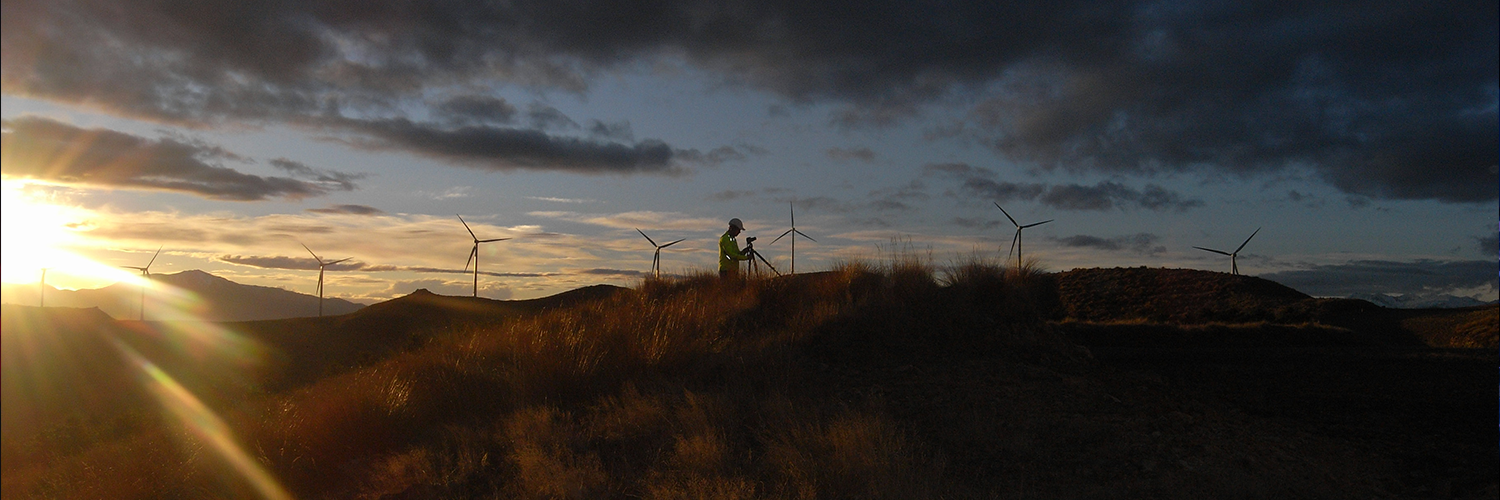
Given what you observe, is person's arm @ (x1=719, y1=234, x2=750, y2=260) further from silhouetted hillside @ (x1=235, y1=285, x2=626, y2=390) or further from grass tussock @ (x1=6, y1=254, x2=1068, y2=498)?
silhouetted hillside @ (x1=235, y1=285, x2=626, y2=390)

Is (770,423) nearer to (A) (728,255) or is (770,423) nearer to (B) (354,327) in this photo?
(A) (728,255)

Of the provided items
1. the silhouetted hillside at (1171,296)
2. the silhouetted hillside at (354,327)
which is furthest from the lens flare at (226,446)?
the silhouetted hillside at (354,327)

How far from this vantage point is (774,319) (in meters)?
13.1

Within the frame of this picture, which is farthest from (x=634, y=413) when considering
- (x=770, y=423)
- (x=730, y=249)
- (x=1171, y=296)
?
(x=1171, y=296)

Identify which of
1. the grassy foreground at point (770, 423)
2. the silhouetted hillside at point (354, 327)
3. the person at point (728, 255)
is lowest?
the silhouetted hillside at point (354, 327)

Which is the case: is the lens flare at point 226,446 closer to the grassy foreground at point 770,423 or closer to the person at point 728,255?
the grassy foreground at point 770,423

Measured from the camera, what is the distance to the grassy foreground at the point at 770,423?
23.8 ft

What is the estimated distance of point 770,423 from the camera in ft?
27.1

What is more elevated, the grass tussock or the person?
the person

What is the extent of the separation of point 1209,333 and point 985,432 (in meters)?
18.1

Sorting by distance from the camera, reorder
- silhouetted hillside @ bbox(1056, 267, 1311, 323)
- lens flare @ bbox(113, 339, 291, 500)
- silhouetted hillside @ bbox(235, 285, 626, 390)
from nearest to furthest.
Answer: lens flare @ bbox(113, 339, 291, 500), silhouetted hillside @ bbox(1056, 267, 1311, 323), silhouetted hillside @ bbox(235, 285, 626, 390)

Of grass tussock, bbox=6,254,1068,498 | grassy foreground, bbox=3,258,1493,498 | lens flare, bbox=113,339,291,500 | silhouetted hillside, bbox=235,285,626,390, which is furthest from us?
silhouetted hillside, bbox=235,285,626,390

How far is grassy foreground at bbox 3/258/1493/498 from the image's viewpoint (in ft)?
23.8

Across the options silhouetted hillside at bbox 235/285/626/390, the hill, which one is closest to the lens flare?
the hill
